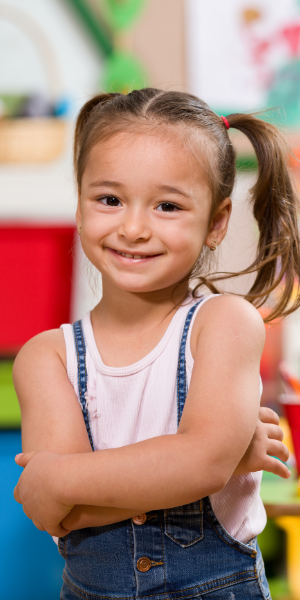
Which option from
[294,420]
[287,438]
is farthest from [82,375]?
[287,438]

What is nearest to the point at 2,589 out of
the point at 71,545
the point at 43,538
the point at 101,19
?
the point at 43,538

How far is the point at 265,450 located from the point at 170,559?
190mm

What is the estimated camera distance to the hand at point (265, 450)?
2.63ft

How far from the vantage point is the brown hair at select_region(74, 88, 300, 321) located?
833 millimetres

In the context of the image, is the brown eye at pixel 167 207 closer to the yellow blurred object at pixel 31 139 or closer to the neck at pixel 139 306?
the neck at pixel 139 306

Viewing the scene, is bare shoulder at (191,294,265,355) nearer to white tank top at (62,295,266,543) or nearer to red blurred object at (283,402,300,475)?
white tank top at (62,295,266,543)

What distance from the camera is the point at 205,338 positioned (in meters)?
0.76

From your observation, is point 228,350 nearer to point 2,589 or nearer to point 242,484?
point 242,484

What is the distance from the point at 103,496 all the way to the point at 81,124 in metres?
0.60

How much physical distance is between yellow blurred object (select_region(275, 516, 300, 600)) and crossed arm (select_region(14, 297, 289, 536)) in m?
0.91

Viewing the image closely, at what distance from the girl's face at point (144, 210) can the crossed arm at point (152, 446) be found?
0.09 m

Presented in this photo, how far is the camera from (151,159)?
2.53 feet

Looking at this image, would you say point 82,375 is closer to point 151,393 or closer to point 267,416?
point 151,393

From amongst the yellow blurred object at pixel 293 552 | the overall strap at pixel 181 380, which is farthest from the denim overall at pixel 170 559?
the yellow blurred object at pixel 293 552
